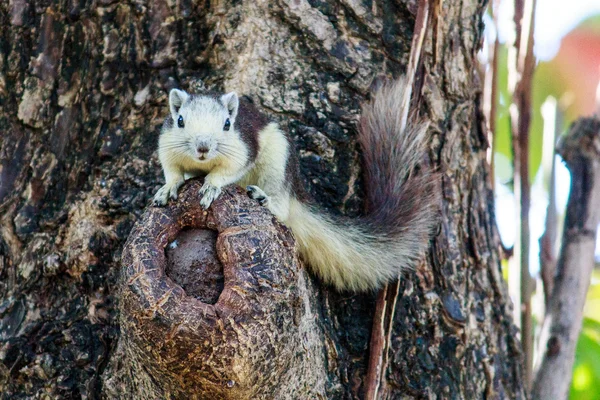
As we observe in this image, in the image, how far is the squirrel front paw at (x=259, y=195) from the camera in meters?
2.45

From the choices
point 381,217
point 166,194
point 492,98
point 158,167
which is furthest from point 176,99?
point 492,98

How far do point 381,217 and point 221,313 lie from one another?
84 centimetres

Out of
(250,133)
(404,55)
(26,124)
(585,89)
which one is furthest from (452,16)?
(26,124)

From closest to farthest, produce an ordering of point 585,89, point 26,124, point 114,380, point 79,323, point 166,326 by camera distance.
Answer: point 166,326 → point 114,380 → point 79,323 → point 26,124 → point 585,89

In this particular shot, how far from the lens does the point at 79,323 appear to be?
250 centimetres

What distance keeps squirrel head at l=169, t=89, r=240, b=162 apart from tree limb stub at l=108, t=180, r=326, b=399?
0.70 feet

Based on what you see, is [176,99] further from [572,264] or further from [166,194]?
[572,264]

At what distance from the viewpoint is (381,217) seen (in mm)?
2650

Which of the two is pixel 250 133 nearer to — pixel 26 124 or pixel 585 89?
pixel 26 124

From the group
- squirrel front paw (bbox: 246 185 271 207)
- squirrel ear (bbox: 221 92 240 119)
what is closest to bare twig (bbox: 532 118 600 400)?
squirrel front paw (bbox: 246 185 271 207)

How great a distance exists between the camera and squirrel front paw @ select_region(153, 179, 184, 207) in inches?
88.1

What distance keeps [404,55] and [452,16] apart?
0.74ft

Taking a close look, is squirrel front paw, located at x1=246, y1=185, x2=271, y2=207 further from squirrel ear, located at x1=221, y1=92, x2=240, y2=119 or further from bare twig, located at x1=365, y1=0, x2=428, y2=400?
bare twig, located at x1=365, y1=0, x2=428, y2=400

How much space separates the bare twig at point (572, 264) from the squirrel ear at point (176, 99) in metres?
1.38
